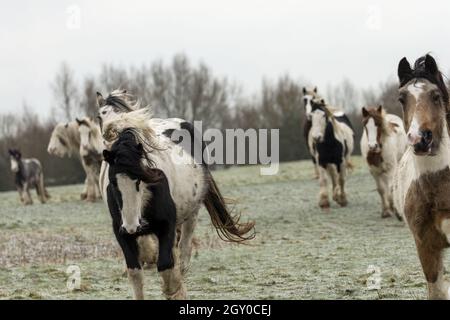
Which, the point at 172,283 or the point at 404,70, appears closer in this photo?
the point at 404,70

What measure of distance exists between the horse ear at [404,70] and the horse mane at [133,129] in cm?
225

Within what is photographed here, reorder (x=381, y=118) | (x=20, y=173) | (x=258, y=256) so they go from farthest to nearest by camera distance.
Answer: (x=20, y=173) → (x=381, y=118) → (x=258, y=256)

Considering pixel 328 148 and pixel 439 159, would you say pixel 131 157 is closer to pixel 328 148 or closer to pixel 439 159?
pixel 439 159

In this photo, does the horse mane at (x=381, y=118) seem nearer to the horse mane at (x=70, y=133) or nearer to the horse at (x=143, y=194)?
the horse at (x=143, y=194)

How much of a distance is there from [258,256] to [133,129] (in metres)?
4.53

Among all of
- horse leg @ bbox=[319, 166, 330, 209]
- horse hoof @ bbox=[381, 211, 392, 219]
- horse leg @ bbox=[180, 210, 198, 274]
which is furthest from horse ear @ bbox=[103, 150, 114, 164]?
horse leg @ bbox=[319, 166, 330, 209]

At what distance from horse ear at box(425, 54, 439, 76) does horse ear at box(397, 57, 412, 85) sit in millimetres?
133

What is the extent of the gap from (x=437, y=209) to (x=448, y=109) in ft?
2.34

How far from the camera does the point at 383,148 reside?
45.6 ft

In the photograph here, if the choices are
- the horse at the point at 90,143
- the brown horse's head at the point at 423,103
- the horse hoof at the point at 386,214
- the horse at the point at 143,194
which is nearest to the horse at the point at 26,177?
the horse at the point at 90,143

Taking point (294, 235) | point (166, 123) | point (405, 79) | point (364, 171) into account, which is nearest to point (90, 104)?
point (364, 171)

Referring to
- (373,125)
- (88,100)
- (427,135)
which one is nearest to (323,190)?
(373,125)

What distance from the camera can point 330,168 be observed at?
16.3 meters

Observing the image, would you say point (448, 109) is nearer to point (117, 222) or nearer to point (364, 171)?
point (117, 222)
